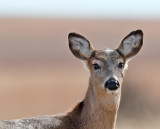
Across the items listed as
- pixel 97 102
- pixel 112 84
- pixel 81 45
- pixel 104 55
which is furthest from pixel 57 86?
pixel 112 84

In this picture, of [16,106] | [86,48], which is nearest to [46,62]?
[16,106]

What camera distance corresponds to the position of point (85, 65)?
15617mm

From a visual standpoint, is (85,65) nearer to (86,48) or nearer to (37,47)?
(86,48)

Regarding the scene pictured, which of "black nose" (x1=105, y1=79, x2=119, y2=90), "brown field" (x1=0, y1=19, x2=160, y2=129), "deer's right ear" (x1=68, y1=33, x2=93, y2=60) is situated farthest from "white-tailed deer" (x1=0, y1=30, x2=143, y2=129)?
"brown field" (x1=0, y1=19, x2=160, y2=129)

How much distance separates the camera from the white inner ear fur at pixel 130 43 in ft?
51.3

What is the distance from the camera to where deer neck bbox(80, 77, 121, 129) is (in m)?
14.7

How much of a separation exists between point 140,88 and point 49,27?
62.3 metres

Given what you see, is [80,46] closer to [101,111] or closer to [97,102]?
[97,102]

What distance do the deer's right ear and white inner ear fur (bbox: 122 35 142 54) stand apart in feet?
2.12

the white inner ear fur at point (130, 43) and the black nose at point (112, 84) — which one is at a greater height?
the white inner ear fur at point (130, 43)

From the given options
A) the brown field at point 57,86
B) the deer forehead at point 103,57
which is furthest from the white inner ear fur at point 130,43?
the brown field at point 57,86

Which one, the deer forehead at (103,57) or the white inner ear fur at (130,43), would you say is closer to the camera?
the deer forehead at (103,57)

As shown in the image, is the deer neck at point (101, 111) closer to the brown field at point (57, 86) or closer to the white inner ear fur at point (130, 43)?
the white inner ear fur at point (130, 43)

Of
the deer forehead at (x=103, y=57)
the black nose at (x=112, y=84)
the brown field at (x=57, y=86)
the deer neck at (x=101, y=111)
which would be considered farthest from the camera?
Answer: the brown field at (x=57, y=86)
